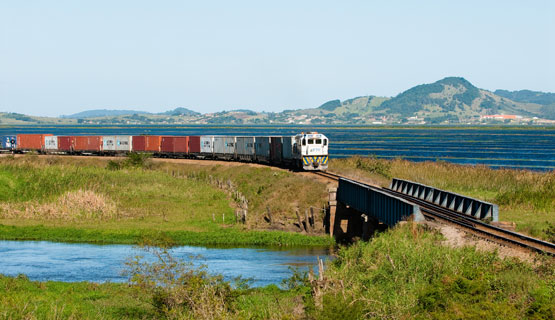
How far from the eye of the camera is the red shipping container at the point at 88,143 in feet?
350

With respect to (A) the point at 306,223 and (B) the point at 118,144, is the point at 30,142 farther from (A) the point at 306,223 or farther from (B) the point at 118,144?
(A) the point at 306,223

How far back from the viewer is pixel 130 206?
59.4 metres

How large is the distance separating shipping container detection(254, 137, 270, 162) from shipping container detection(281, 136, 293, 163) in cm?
565

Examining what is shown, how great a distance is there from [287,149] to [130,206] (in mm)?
17188

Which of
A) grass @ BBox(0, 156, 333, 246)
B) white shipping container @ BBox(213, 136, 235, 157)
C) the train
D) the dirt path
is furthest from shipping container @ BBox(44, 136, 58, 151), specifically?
the dirt path

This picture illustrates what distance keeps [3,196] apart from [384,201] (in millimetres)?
40125

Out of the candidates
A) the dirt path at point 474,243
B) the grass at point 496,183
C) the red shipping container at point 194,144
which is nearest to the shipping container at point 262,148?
the grass at point 496,183

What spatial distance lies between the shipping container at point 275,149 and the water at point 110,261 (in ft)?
94.3

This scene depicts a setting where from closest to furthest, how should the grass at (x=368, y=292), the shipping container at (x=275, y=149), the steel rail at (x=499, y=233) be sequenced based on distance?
A: the grass at (x=368, y=292) < the steel rail at (x=499, y=233) < the shipping container at (x=275, y=149)

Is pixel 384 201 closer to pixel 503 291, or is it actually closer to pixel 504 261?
pixel 504 261

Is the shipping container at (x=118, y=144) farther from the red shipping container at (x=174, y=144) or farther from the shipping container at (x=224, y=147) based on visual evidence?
the shipping container at (x=224, y=147)

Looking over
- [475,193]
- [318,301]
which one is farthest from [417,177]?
[318,301]

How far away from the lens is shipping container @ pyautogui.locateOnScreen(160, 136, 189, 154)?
9738 cm

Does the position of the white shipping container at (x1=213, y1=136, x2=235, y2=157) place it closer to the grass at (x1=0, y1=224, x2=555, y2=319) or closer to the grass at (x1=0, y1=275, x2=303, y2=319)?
the grass at (x1=0, y1=275, x2=303, y2=319)
